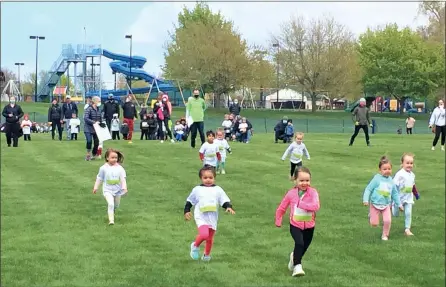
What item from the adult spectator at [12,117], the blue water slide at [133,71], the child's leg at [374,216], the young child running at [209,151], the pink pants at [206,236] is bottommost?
the pink pants at [206,236]

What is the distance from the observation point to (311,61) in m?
68.4

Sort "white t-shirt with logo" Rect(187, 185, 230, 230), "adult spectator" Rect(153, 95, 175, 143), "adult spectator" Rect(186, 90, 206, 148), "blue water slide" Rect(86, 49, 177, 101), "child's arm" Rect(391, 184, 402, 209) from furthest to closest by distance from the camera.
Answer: "blue water slide" Rect(86, 49, 177, 101), "adult spectator" Rect(153, 95, 175, 143), "adult spectator" Rect(186, 90, 206, 148), "child's arm" Rect(391, 184, 402, 209), "white t-shirt with logo" Rect(187, 185, 230, 230)

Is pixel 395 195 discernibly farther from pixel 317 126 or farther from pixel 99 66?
pixel 99 66

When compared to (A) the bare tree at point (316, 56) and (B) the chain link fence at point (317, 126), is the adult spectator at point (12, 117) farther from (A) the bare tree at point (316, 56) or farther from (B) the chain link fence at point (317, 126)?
(A) the bare tree at point (316, 56)

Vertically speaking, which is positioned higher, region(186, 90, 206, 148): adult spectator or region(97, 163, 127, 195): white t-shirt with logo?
region(186, 90, 206, 148): adult spectator

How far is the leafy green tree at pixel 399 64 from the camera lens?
6631 centimetres

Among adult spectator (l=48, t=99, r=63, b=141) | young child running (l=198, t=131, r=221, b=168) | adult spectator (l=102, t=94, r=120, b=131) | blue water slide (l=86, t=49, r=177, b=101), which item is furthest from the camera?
blue water slide (l=86, t=49, r=177, b=101)

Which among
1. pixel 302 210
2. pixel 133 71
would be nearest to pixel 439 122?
pixel 302 210

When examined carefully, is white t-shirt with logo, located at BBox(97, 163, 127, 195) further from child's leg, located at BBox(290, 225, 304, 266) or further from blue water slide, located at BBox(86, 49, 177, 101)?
blue water slide, located at BBox(86, 49, 177, 101)

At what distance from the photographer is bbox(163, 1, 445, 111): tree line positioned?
2655 inches

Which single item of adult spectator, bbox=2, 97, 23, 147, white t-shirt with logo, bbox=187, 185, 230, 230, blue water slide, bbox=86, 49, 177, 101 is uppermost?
blue water slide, bbox=86, 49, 177, 101

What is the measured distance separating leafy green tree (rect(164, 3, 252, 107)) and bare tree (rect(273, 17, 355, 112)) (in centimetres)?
415

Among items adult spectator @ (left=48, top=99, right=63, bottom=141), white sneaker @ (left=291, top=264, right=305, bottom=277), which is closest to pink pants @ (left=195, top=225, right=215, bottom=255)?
white sneaker @ (left=291, top=264, right=305, bottom=277)

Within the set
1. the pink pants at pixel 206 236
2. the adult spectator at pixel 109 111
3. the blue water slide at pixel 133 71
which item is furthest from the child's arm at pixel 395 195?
the blue water slide at pixel 133 71
